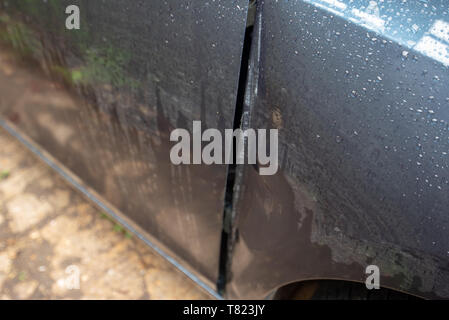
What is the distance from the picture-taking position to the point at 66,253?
2389 millimetres

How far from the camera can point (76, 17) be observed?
1.56m

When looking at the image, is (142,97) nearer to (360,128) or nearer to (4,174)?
(360,128)

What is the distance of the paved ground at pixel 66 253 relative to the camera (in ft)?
7.40

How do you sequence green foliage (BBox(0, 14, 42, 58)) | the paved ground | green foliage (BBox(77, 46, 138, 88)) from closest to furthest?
green foliage (BBox(77, 46, 138, 88)), green foliage (BBox(0, 14, 42, 58)), the paved ground

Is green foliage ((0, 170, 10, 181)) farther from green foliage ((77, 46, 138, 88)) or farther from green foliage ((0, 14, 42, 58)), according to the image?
green foliage ((77, 46, 138, 88))

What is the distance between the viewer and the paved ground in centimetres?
226

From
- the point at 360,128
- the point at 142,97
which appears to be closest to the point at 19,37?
the point at 142,97

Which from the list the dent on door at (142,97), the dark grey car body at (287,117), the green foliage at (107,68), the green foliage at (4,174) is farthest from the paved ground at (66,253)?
the green foliage at (107,68)

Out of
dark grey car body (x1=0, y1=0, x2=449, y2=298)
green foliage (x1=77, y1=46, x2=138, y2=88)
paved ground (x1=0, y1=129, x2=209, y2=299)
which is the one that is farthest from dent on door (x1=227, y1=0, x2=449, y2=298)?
paved ground (x1=0, y1=129, x2=209, y2=299)

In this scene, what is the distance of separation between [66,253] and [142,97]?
1.20 meters

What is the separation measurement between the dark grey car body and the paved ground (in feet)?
1.81

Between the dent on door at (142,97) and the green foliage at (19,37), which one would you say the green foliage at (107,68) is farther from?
the green foliage at (19,37)
